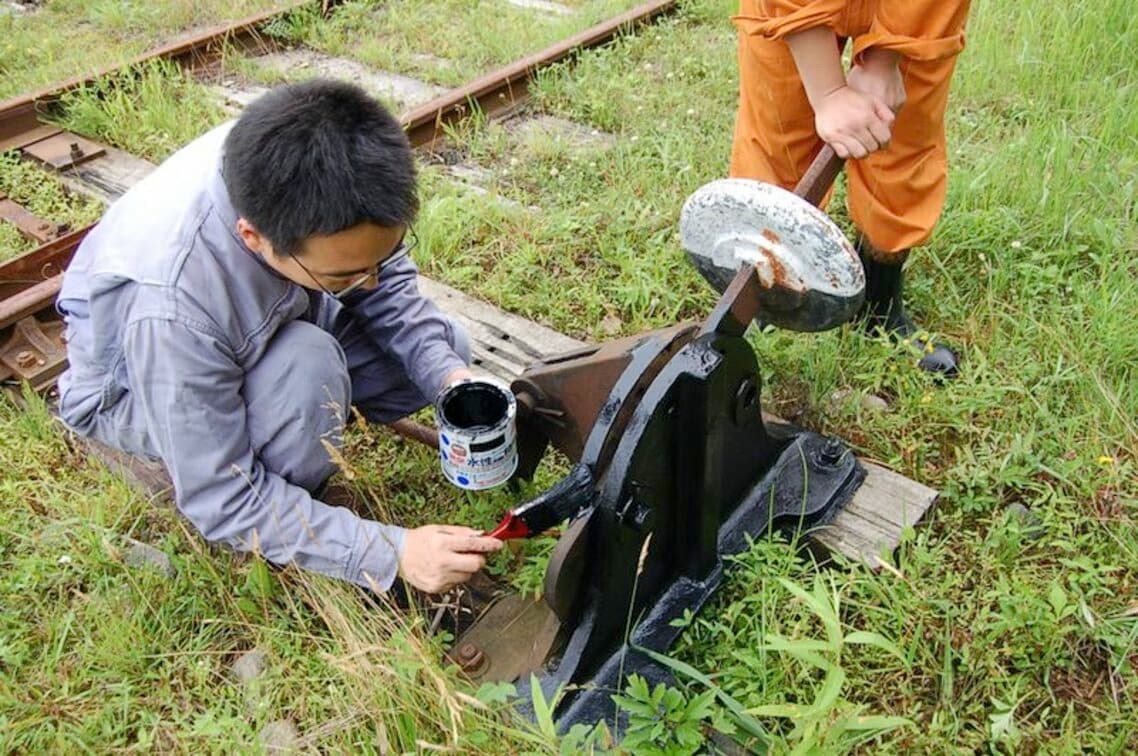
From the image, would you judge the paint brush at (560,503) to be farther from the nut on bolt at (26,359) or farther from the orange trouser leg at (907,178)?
the nut on bolt at (26,359)

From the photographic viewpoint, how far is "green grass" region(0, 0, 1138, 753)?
213cm

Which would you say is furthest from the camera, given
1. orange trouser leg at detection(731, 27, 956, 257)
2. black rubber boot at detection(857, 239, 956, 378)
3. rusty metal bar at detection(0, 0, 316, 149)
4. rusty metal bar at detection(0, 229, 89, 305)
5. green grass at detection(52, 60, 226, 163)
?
rusty metal bar at detection(0, 0, 316, 149)

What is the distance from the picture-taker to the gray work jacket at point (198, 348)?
209 cm

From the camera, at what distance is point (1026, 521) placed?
2.54 m

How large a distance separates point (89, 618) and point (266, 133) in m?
1.38

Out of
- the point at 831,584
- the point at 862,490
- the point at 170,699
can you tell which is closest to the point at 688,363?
the point at 831,584

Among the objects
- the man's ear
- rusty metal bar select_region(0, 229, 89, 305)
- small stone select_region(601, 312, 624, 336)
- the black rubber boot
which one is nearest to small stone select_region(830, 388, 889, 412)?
the black rubber boot

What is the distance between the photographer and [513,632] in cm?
239

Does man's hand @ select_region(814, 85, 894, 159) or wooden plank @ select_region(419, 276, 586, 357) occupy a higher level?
man's hand @ select_region(814, 85, 894, 159)

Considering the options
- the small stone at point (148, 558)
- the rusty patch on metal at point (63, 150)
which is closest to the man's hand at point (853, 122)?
the small stone at point (148, 558)

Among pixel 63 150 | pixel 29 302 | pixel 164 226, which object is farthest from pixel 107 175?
pixel 164 226

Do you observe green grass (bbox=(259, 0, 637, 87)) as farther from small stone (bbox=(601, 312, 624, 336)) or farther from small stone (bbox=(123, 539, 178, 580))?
small stone (bbox=(123, 539, 178, 580))

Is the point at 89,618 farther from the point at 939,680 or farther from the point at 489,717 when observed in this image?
the point at 939,680

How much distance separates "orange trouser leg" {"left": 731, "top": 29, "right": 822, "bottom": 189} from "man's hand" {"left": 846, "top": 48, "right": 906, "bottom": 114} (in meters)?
0.26
